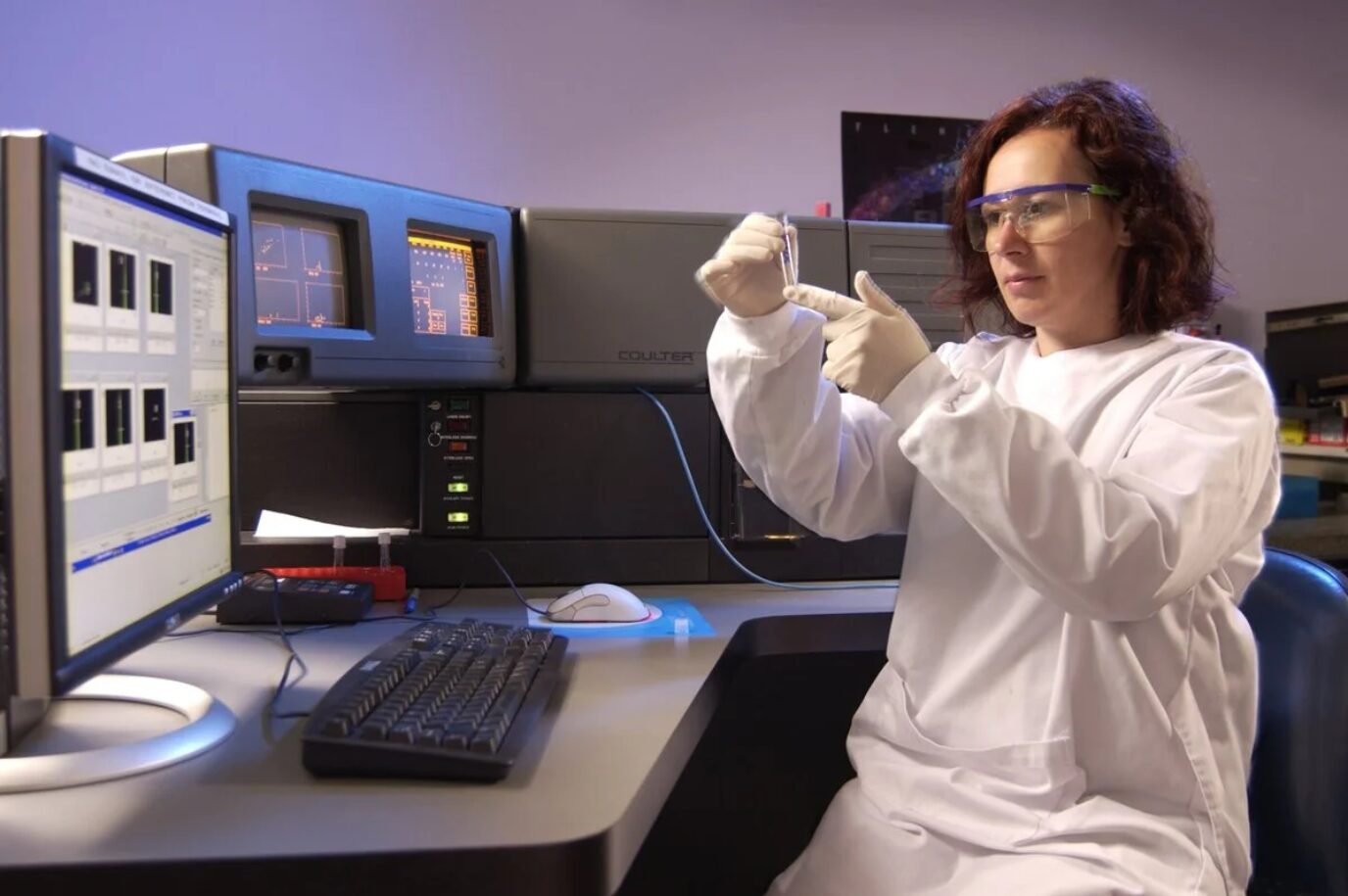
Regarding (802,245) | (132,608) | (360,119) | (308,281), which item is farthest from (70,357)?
(360,119)

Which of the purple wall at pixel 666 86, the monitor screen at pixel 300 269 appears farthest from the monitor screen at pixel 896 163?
the monitor screen at pixel 300 269

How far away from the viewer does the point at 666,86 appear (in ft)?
10.2

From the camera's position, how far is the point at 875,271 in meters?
1.59

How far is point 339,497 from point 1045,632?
0.98 m

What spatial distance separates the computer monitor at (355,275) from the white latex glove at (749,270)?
0.44 metres

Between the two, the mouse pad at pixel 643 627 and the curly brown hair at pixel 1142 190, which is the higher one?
the curly brown hair at pixel 1142 190

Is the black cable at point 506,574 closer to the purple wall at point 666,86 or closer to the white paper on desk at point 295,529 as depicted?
the white paper on desk at point 295,529

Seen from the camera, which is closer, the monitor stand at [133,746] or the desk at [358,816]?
the desk at [358,816]

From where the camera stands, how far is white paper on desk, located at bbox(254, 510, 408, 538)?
1.47 metres

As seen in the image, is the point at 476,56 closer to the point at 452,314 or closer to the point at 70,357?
the point at 452,314

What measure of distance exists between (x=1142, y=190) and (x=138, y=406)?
92 cm

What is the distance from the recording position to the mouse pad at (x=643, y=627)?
46.9 inches

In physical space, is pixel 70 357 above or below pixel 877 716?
above

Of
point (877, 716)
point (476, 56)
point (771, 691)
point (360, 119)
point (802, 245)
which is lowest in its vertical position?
point (771, 691)
